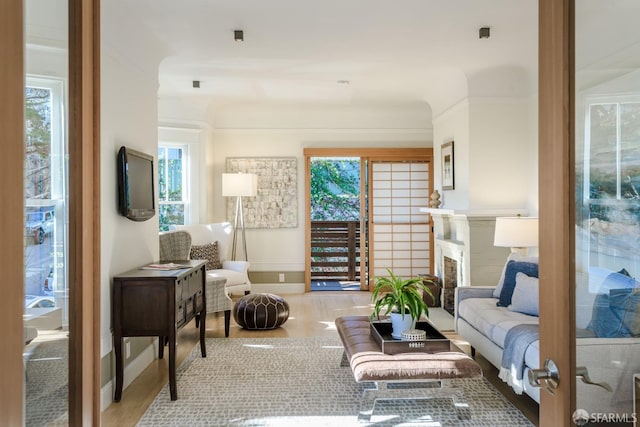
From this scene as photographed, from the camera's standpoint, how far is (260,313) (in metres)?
5.19

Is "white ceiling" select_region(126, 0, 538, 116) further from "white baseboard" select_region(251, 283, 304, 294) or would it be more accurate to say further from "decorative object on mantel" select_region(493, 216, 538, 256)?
"white baseboard" select_region(251, 283, 304, 294)

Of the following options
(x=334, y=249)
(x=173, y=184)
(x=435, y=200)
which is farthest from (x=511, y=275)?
(x=173, y=184)

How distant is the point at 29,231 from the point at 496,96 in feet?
17.1

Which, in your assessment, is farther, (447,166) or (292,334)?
(447,166)

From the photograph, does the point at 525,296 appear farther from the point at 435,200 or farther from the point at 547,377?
the point at 547,377

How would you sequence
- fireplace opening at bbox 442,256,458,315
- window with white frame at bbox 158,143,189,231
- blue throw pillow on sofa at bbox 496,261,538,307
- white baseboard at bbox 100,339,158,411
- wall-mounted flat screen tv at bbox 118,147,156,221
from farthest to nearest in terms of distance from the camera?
window with white frame at bbox 158,143,189,231
fireplace opening at bbox 442,256,458,315
blue throw pillow on sofa at bbox 496,261,538,307
wall-mounted flat screen tv at bbox 118,147,156,221
white baseboard at bbox 100,339,158,411

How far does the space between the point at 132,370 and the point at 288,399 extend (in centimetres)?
131

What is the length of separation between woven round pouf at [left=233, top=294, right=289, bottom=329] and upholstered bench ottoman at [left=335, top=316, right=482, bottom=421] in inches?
79.1

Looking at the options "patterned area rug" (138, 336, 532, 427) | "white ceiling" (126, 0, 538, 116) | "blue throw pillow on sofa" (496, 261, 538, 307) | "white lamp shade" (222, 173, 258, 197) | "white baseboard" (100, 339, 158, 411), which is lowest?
"patterned area rug" (138, 336, 532, 427)

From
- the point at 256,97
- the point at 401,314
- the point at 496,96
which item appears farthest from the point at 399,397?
the point at 256,97

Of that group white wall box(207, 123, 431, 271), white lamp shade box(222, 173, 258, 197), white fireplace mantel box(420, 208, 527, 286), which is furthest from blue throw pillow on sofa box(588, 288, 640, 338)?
white wall box(207, 123, 431, 271)

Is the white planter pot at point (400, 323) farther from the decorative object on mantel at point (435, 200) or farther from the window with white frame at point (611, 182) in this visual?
the decorative object on mantel at point (435, 200)

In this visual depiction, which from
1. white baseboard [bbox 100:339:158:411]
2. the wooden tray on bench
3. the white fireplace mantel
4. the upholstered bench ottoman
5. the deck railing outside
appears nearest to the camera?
the upholstered bench ottoman

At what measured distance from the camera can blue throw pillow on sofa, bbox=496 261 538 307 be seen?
4.03 metres
